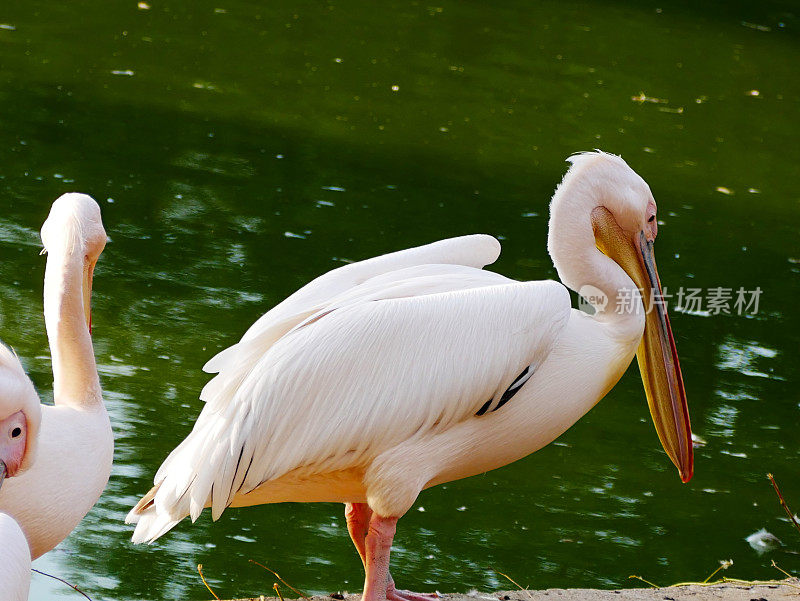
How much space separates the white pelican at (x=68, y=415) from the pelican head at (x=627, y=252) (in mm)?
1212

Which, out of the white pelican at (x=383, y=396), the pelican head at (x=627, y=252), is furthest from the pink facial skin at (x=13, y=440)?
the pelican head at (x=627, y=252)

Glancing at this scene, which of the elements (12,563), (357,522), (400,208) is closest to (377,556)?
(357,522)

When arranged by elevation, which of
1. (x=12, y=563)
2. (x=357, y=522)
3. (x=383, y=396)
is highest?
(x=12, y=563)

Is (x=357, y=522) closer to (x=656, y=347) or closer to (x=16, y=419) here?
(x=656, y=347)

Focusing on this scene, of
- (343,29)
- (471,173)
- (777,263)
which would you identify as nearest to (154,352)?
(471,173)

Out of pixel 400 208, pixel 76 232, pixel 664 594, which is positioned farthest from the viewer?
pixel 400 208

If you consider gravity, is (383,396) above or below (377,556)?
above

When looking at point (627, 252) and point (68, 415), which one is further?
point (627, 252)

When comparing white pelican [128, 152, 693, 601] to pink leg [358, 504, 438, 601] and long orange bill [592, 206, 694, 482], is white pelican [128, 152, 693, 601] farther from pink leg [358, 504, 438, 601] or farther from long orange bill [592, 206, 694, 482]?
long orange bill [592, 206, 694, 482]

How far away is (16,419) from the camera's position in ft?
6.63

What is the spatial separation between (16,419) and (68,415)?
0.86 m

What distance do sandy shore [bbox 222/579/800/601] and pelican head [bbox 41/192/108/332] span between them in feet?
3.20

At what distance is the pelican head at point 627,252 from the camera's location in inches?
125

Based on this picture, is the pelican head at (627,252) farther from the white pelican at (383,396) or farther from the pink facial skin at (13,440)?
the pink facial skin at (13,440)
